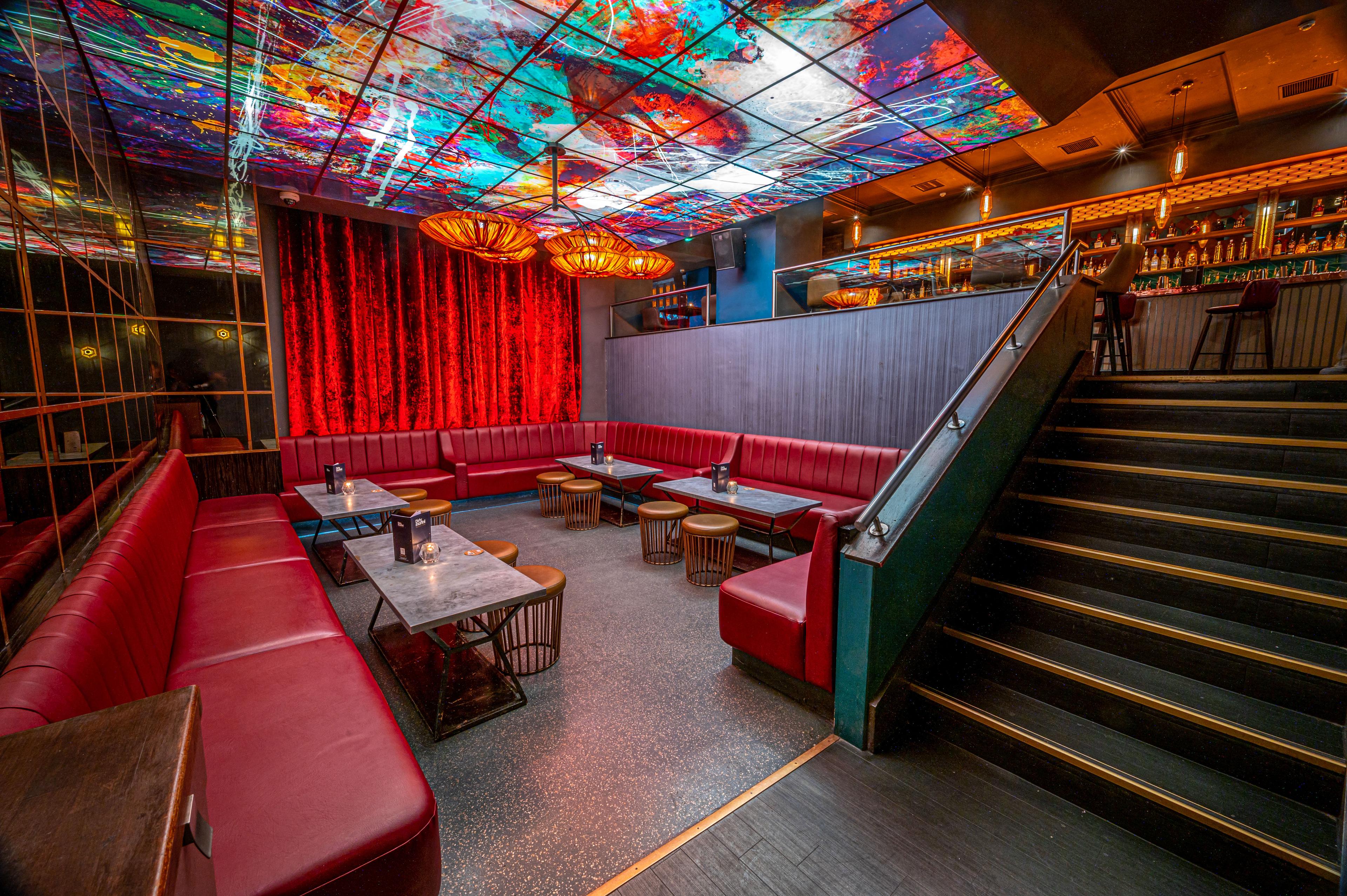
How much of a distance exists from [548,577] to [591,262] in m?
3.50

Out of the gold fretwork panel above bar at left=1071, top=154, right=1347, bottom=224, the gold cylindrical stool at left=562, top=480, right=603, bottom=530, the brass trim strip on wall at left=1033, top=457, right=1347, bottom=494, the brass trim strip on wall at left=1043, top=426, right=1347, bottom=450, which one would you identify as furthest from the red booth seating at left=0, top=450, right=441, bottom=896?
the gold fretwork panel above bar at left=1071, top=154, right=1347, bottom=224

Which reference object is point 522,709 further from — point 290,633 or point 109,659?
point 109,659

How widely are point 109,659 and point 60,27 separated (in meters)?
3.12

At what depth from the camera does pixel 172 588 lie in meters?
2.37

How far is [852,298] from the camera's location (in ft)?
17.0

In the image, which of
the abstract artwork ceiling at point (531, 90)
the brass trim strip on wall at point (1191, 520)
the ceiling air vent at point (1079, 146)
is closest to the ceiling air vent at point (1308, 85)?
the ceiling air vent at point (1079, 146)

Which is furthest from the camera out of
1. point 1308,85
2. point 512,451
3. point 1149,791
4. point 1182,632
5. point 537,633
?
point 512,451

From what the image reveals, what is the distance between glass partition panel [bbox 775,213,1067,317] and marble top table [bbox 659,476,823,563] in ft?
7.01

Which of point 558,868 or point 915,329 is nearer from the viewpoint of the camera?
point 558,868

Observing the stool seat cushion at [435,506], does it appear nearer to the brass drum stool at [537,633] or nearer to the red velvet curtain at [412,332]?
the brass drum stool at [537,633]

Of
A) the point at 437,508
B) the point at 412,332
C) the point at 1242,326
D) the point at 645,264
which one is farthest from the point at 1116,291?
the point at 412,332

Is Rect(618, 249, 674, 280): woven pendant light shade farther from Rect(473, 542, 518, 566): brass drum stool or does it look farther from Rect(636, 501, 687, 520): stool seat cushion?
Rect(473, 542, 518, 566): brass drum stool

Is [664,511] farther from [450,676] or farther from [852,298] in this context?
[852,298]

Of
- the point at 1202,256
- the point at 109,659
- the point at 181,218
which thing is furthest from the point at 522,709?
the point at 1202,256
